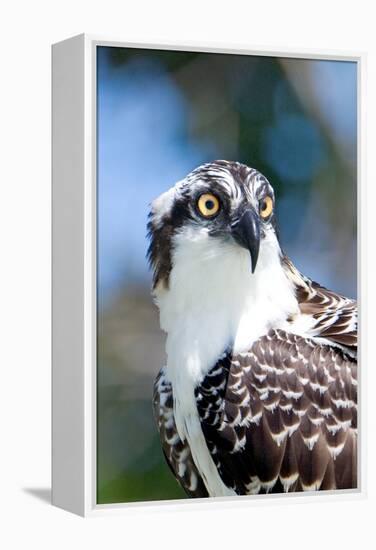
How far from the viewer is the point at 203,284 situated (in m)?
7.15

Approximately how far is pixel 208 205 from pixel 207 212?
0.04 metres

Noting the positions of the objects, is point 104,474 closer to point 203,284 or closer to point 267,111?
point 203,284

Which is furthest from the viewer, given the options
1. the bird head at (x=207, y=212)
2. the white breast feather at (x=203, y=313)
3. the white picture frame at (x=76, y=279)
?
the white breast feather at (x=203, y=313)

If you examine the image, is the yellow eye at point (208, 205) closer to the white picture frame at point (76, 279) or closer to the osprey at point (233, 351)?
the osprey at point (233, 351)

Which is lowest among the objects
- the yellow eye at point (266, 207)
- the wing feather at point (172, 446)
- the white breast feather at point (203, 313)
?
the wing feather at point (172, 446)

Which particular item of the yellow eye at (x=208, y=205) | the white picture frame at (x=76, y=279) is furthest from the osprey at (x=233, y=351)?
the white picture frame at (x=76, y=279)

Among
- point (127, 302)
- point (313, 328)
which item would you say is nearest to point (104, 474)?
point (127, 302)

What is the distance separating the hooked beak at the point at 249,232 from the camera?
6902mm

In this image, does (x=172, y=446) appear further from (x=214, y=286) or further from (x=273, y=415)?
(x=214, y=286)

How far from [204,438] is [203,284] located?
2.81 ft

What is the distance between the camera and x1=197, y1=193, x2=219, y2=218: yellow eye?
7.02 metres

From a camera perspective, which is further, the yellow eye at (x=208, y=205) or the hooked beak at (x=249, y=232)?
the yellow eye at (x=208, y=205)

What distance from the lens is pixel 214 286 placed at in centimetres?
716

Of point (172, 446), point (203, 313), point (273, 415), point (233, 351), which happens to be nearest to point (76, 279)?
point (203, 313)
